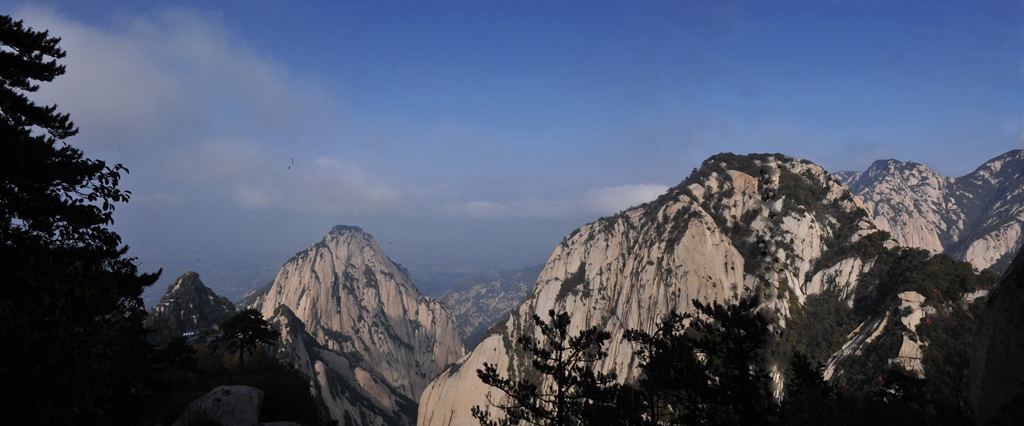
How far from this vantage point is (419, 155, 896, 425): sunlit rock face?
321 ft

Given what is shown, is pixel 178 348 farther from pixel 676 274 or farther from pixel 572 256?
pixel 572 256

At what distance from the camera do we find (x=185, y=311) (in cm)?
11488

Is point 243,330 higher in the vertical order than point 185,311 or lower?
higher

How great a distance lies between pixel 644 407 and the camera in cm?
2155

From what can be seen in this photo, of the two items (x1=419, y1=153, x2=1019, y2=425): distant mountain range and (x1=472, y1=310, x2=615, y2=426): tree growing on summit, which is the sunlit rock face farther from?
(x1=472, y1=310, x2=615, y2=426): tree growing on summit

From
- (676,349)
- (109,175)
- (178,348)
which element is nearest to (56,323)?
(109,175)

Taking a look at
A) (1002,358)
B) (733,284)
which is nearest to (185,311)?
(733,284)

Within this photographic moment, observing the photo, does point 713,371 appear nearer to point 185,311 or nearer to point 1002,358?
point 1002,358

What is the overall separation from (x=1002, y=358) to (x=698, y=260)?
93985 mm

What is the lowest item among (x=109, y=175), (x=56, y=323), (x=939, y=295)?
(x=939, y=295)

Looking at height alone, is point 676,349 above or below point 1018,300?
below

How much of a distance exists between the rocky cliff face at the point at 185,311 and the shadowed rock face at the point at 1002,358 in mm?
132657

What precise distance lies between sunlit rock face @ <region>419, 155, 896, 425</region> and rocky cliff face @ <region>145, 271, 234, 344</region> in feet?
228

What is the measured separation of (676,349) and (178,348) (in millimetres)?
39374
